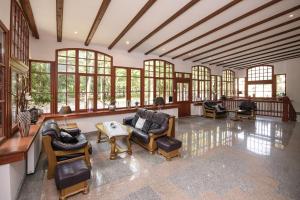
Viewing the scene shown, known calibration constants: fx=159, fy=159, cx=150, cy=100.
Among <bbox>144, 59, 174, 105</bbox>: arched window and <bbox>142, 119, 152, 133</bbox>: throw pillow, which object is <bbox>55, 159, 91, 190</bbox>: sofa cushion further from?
<bbox>144, 59, 174, 105</bbox>: arched window

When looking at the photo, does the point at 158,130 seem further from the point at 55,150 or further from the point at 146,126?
the point at 55,150

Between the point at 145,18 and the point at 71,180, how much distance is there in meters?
4.05

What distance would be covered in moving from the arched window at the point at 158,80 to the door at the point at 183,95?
541mm

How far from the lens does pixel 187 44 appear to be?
6.53 metres

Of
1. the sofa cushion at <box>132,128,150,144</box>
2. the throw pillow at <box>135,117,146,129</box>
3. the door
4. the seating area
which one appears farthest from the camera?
the door

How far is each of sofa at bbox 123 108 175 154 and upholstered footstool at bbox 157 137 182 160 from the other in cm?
21

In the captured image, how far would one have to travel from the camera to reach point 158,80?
845cm

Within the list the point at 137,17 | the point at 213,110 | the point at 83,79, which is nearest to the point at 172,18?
the point at 137,17

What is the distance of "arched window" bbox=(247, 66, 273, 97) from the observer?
10.8m

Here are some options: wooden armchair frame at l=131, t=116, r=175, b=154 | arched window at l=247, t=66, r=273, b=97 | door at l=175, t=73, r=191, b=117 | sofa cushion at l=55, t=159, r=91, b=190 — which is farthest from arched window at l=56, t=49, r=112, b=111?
arched window at l=247, t=66, r=273, b=97

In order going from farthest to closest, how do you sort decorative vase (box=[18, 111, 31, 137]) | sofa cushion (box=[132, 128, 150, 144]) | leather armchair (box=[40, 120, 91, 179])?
sofa cushion (box=[132, 128, 150, 144])
leather armchair (box=[40, 120, 91, 179])
decorative vase (box=[18, 111, 31, 137])

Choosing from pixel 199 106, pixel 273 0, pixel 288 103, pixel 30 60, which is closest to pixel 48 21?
pixel 30 60

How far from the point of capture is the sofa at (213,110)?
8.70m

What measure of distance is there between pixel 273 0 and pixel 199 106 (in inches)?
268
